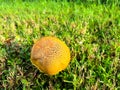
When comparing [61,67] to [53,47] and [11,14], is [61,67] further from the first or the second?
[11,14]

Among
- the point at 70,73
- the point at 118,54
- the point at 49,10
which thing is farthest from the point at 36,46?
the point at 49,10

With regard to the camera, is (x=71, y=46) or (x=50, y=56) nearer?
(x=50, y=56)

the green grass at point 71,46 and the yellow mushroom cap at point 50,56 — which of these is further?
the green grass at point 71,46

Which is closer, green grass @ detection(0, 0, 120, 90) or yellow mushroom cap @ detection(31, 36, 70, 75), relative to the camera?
yellow mushroom cap @ detection(31, 36, 70, 75)
